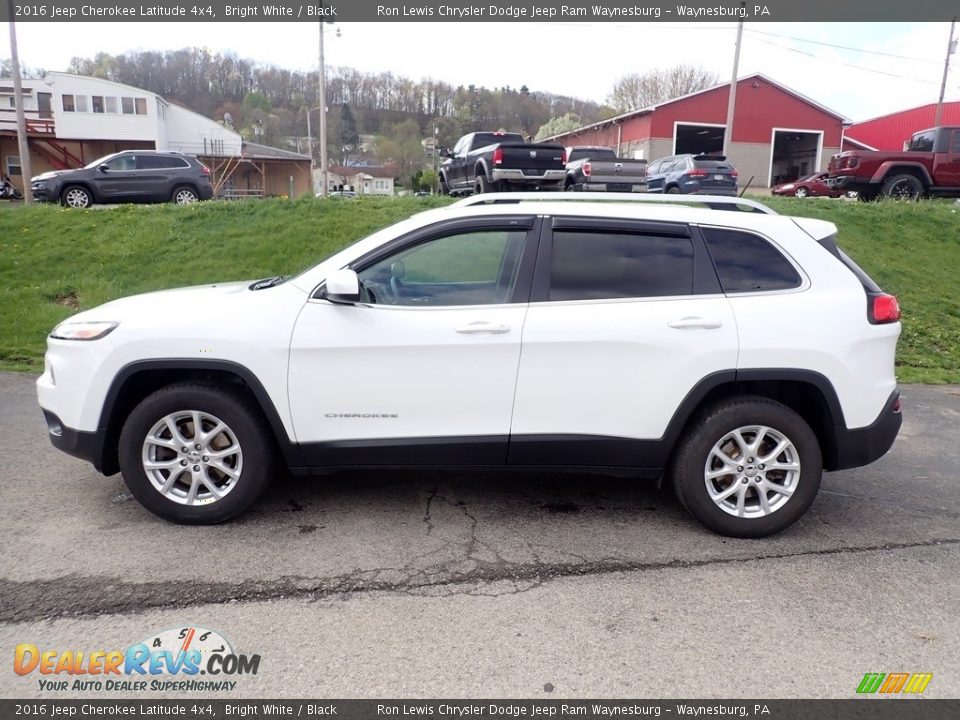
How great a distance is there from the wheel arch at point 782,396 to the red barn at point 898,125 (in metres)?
45.9

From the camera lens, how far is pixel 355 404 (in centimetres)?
389

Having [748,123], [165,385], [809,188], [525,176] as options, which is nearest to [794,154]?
[748,123]

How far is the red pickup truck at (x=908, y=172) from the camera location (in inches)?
650

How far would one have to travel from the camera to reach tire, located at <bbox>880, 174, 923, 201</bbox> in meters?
16.6

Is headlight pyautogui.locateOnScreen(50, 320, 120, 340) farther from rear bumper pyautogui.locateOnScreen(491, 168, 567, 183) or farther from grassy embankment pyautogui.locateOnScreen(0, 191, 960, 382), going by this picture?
rear bumper pyautogui.locateOnScreen(491, 168, 567, 183)

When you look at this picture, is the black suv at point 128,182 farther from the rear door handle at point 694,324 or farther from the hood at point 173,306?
the rear door handle at point 694,324

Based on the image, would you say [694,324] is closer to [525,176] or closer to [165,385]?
[165,385]

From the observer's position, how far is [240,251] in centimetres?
1182

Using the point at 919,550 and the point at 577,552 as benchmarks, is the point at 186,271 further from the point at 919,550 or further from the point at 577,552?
the point at 919,550

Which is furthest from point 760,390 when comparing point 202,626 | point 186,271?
point 186,271

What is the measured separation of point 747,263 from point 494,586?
2256mm

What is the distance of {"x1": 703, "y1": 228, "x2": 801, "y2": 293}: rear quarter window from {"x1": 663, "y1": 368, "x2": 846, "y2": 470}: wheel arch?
1.61ft

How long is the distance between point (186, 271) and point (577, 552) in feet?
30.3

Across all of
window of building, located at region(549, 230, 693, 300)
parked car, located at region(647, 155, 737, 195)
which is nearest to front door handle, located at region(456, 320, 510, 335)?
window of building, located at region(549, 230, 693, 300)
